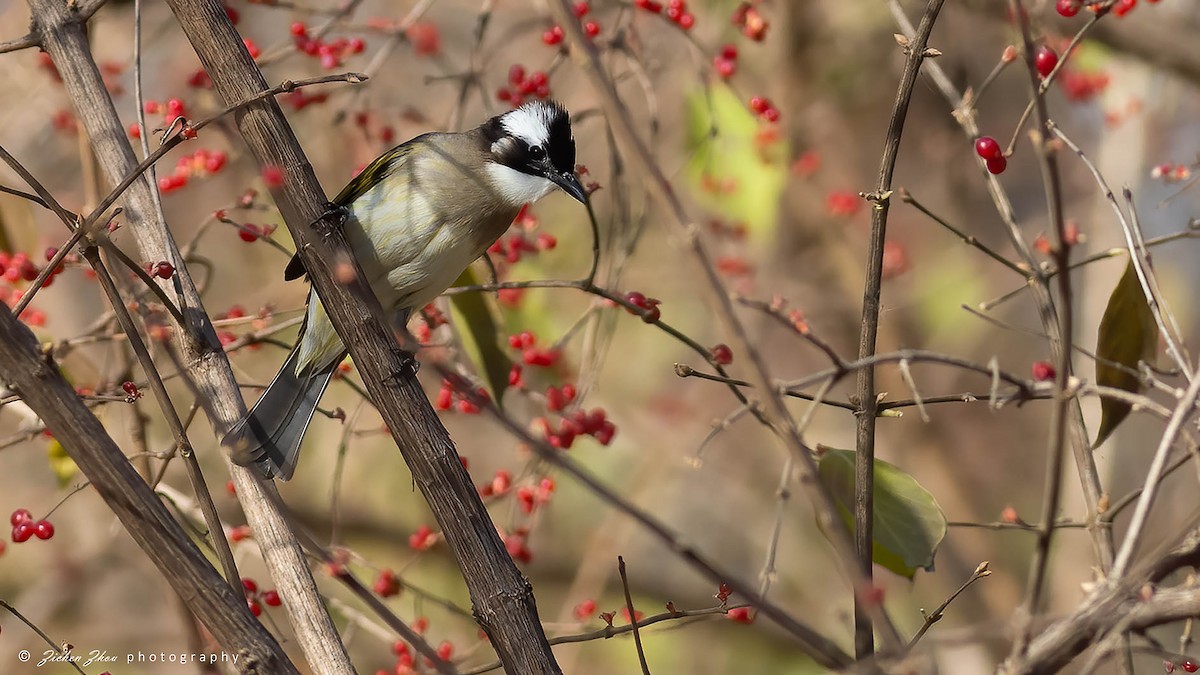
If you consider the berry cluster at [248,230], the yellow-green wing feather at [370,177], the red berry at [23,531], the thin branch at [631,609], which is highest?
the yellow-green wing feather at [370,177]

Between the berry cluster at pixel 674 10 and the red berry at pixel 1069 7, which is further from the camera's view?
the berry cluster at pixel 674 10

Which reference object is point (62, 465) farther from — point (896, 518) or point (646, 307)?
point (896, 518)

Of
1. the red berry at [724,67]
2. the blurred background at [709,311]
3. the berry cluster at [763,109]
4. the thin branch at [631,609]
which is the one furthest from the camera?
the blurred background at [709,311]

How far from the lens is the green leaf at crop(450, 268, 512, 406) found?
317 centimetres

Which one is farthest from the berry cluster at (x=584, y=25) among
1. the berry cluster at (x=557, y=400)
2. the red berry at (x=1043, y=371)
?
the red berry at (x=1043, y=371)

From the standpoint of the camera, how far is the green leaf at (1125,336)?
7.78 ft

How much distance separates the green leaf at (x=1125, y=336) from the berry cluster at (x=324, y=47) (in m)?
2.21

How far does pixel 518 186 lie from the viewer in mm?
3561

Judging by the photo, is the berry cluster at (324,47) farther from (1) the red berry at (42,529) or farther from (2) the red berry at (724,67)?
(1) the red berry at (42,529)

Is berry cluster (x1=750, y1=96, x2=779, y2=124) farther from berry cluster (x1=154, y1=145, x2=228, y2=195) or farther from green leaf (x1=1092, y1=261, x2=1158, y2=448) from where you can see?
berry cluster (x1=154, y1=145, x2=228, y2=195)

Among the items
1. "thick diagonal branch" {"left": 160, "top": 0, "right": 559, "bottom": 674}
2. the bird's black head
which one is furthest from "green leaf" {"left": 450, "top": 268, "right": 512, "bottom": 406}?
"thick diagonal branch" {"left": 160, "top": 0, "right": 559, "bottom": 674}

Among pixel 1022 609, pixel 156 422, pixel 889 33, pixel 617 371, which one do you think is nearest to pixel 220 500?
pixel 156 422

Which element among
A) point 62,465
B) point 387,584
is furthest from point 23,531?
point 387,584

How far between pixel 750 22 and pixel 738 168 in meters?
1.19
